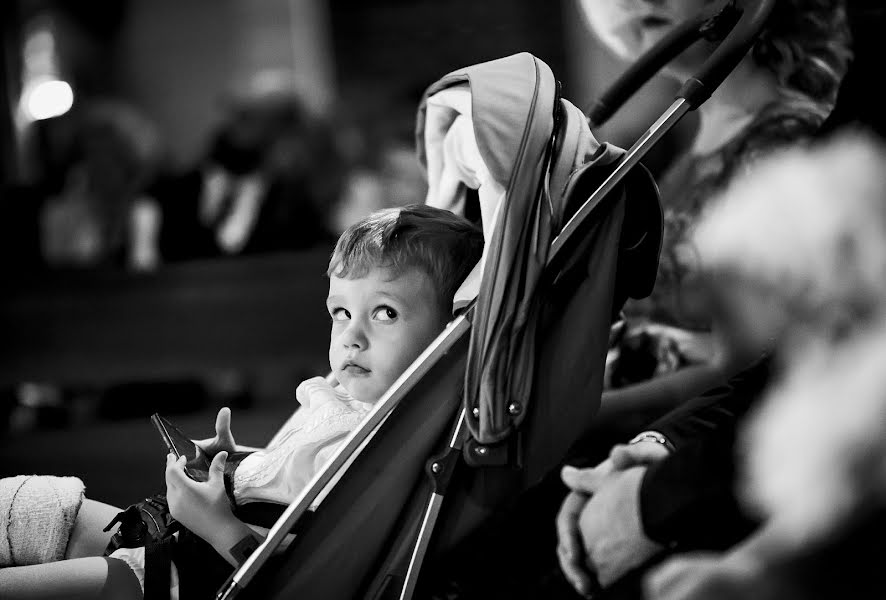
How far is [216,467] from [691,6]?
4.76 feet

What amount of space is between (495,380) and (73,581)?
686 mm

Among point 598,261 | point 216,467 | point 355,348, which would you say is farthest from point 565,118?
point 216,467

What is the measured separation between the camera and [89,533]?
163 cm

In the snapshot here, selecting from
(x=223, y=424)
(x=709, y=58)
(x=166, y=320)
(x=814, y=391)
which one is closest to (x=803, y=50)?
(x=709, y=58)

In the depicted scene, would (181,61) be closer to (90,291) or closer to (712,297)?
(90,291)

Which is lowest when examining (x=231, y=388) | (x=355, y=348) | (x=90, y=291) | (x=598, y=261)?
(x=231, y=388)

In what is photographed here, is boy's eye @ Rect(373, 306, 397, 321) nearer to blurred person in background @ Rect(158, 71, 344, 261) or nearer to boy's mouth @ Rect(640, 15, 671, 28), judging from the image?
boy's mouth @ Rect(640, 15, 671, 28)

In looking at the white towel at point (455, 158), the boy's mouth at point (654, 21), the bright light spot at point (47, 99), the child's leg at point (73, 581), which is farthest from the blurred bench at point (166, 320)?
the bright light spot at point (47, 99)

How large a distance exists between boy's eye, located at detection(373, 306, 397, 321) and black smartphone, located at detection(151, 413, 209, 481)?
1.17 ft

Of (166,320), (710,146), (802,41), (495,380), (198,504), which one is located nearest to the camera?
(495,380)

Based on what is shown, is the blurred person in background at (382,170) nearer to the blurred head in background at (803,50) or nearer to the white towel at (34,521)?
the blurred head in background at (803,50)

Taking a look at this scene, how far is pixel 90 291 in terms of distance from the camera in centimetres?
428

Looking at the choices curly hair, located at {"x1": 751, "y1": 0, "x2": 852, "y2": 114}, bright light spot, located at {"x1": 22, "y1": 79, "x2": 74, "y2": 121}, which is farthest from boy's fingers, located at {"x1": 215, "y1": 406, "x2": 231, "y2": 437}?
bright light spot, located at {"x1": 22, "y1": 79, "x2": 74, "y2": 121}

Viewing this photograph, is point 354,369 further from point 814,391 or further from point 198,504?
point 814,391
